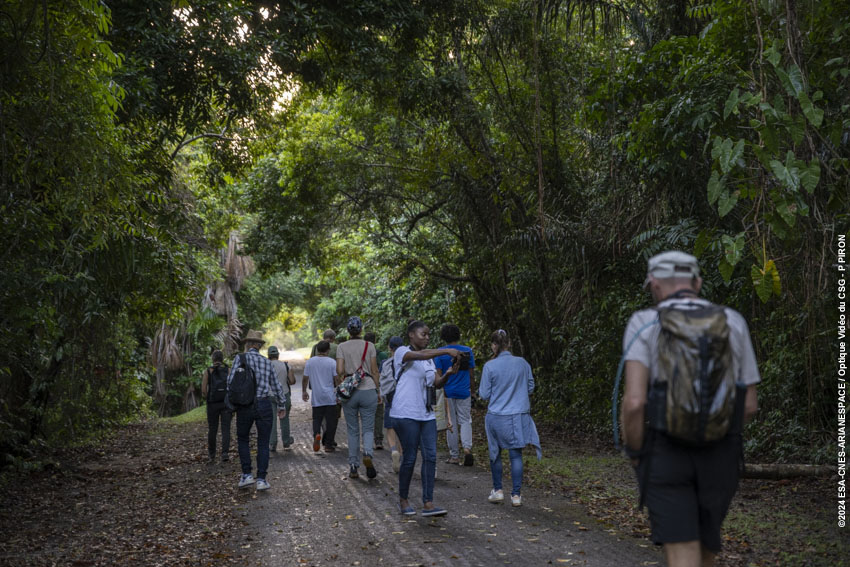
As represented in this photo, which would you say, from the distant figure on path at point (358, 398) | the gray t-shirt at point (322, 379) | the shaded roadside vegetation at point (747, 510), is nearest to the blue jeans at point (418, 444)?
the shaded roadside vegetation at point (747, 510)

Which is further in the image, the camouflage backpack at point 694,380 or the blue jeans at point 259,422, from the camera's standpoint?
the blue jeans at point 259,422

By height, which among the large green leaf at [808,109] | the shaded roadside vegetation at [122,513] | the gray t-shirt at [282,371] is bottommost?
the shaded roadside vegetation at [122,513]

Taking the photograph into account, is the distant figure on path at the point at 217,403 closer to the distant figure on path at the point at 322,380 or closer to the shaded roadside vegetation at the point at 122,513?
the shaded roadside vegetation at the point at 122,513

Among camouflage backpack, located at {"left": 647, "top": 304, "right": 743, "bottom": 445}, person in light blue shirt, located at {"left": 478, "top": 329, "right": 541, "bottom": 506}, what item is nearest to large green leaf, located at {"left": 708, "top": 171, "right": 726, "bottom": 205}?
camouflage backpack, located at {"left": 647, "top": 304, "right": 743, "bottom": 445}

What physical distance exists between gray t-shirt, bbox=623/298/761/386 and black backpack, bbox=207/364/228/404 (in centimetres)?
1024

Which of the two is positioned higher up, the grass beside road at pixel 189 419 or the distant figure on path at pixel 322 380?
the distant figure on path at pixel 322 380

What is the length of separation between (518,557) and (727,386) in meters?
3.25

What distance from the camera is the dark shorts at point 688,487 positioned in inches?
142

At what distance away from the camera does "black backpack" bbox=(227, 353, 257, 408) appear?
31.3 feet

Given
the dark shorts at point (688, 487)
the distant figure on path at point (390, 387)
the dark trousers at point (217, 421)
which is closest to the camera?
the dark shorts at point (688, 487)

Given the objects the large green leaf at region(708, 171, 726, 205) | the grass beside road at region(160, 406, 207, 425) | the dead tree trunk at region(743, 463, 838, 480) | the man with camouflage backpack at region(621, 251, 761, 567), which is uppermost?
the large green leaf at region(708, 171, 726, 205)

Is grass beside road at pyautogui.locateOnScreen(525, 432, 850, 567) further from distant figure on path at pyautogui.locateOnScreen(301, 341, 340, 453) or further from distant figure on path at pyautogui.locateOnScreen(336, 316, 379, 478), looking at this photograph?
distant figure on path at pyautogui.locateOnScreen(301, 341, 340, 453)

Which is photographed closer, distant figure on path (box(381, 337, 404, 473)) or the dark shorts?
the dark shorts

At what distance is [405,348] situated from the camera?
787 centimetres
